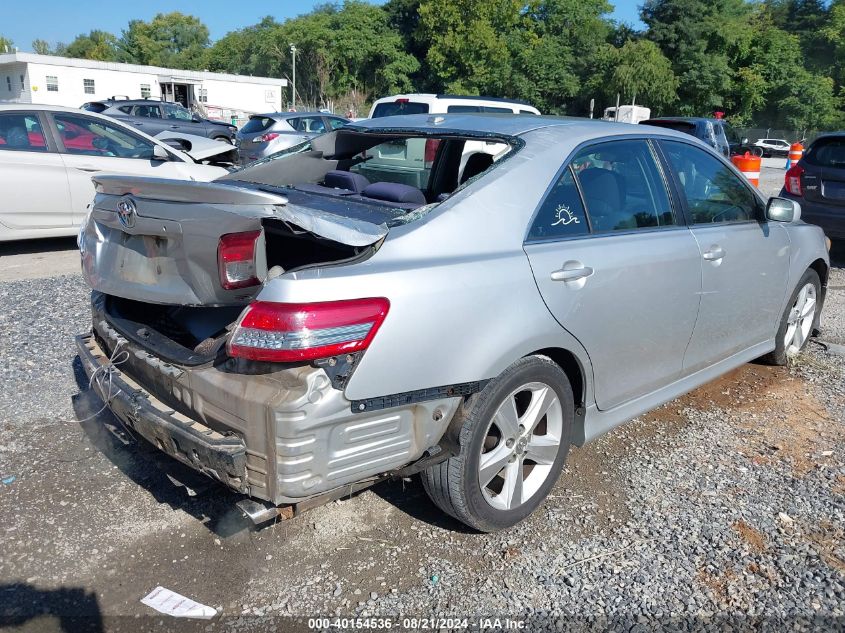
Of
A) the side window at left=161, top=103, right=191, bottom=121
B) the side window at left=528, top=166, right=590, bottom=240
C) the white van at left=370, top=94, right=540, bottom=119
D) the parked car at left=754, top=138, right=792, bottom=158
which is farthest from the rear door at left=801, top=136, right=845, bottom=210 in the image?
the parked car at left=754, top=138, right=792, bottom=158

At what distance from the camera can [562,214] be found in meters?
3.09

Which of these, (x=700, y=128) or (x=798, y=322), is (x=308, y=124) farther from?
(x=798, y=322)

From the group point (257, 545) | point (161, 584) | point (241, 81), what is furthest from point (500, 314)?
point (241, 81)

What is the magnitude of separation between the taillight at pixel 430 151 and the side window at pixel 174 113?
19536mm

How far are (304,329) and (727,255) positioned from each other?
104 inches

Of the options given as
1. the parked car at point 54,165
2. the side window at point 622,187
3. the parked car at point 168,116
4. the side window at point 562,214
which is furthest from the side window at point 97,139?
the parked car at point 168,116

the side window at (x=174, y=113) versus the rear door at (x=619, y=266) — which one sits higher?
the side window at (x=174, y=113)

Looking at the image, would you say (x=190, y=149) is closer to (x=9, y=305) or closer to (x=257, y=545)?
(x=9, y=305)

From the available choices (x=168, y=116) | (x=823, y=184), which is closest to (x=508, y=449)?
(x=823, y=184)

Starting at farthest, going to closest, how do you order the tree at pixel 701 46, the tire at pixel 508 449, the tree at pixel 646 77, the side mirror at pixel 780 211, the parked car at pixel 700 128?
the tree at pixel 701 46 → the tree at pixel 646 77 → the parked car at pixel 700 128 → the side mirror at pixel 780 211 → the tire at pixel 508 449

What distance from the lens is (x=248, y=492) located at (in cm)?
241

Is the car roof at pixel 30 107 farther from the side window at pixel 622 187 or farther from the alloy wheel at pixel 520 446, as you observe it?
the alloy wheel at pixel 520 446

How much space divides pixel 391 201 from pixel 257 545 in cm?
168

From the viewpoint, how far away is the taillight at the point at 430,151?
409 cm
